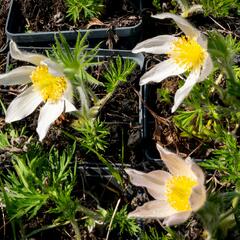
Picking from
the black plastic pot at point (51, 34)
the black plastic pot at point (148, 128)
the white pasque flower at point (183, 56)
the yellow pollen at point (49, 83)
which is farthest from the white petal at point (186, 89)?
the black plastic pot at point (51, 34)

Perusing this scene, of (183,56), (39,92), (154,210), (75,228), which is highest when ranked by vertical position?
(183,56)

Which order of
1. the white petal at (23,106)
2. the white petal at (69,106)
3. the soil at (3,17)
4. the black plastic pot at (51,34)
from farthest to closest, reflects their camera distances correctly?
1. the soil at (3,17)
2. the black plastic pot at (51,34)
3. the white petal at (23,106)
4. the white petal at (69,106)

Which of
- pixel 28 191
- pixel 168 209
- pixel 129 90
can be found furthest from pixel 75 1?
pixel 168 209

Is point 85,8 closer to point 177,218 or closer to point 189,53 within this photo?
point 189,53

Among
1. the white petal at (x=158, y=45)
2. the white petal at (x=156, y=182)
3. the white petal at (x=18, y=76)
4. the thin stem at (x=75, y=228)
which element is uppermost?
the white petal at (x=158, y=45)

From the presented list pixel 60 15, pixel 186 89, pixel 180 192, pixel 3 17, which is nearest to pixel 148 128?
pixel 186 89

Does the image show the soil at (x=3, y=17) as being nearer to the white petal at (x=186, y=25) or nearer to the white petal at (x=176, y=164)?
the white petal at (x=186, y=25)

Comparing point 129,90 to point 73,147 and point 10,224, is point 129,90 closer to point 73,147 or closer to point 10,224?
point 73,147
